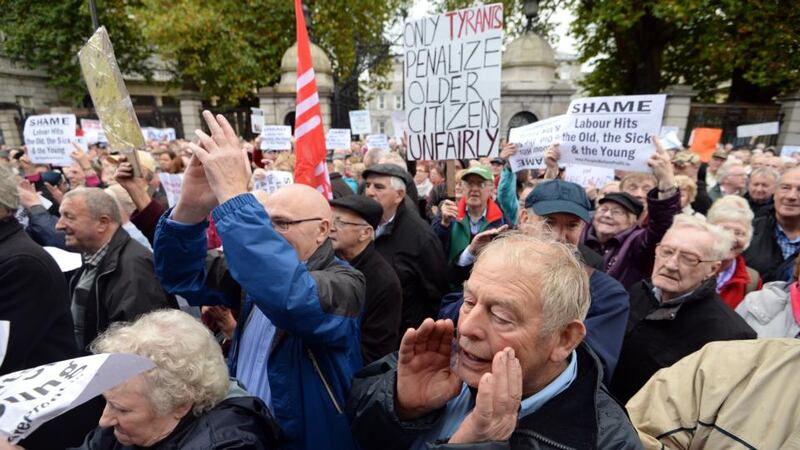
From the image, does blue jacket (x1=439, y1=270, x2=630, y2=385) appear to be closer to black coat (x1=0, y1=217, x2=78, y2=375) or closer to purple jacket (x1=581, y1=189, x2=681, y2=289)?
purple jacket (x1=581, y1=189, x2=681, y2=289)

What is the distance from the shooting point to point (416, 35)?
3.95 meters

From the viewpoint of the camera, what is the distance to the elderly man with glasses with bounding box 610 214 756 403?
224 cm

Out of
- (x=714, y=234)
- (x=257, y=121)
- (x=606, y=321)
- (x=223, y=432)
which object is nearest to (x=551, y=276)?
(x=606, y=321)

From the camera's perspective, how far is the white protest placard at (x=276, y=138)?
9.23 meters

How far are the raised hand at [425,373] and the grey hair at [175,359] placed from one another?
27.7 inches

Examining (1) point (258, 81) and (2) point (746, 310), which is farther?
(1) point (258, 81)

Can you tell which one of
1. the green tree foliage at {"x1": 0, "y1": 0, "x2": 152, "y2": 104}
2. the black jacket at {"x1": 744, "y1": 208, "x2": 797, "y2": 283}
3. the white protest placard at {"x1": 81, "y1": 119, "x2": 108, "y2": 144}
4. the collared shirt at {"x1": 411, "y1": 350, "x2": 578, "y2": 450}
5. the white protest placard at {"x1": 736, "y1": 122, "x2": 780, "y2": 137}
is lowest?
the black jacket at {"x1": 744, "y1": 208, "x2": 797, "y2": 283}

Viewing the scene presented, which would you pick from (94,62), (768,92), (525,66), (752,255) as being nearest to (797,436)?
(752,255)

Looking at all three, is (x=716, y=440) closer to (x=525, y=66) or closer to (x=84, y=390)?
(x=84, y=390)

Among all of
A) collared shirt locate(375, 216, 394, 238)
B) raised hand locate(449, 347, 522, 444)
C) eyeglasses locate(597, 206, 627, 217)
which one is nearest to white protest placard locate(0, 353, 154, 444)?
raised hand locate(449, 347, 522, 444)

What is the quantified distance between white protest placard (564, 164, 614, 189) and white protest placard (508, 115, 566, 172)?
1.45 m

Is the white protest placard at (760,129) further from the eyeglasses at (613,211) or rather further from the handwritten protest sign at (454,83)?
the handwritten protest sign at (454,83)

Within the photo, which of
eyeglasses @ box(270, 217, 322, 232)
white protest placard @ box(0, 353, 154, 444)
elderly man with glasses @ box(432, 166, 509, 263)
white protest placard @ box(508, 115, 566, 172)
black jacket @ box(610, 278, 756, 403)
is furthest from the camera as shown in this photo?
white protest placard @ box(508, 115, 566, 172)

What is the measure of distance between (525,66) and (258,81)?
10969 millimetres
